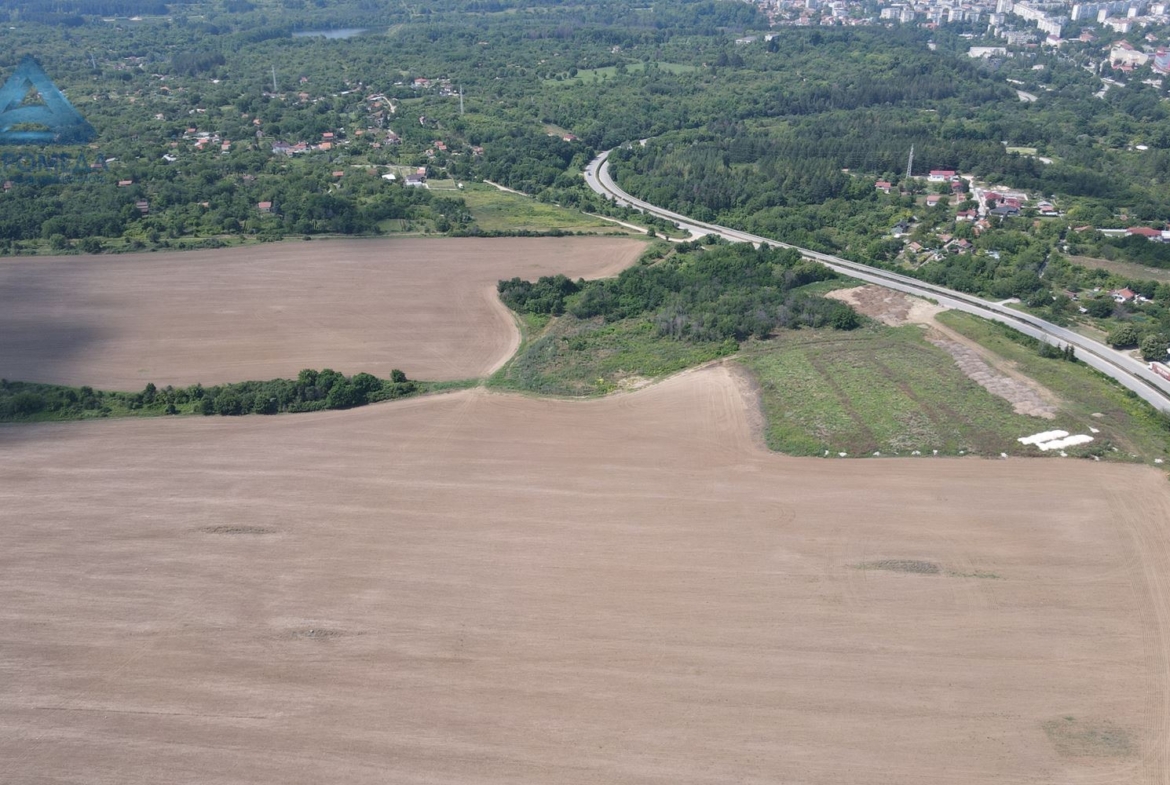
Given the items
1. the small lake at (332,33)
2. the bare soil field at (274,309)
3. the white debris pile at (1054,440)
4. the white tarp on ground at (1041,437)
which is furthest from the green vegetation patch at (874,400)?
the small lake at (332,33)

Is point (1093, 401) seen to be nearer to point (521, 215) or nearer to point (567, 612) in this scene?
point (567, 612)

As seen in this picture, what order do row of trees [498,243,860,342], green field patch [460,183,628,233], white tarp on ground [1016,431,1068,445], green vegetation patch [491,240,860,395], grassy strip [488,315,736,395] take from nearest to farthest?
white tarp on ground [1016,431,1068,445] → grassy strip [488,315,736,395] → green vegetation patch [491,240,860,395] → row of trees [498,243,860,342] → green field patch [460,183,628,233]

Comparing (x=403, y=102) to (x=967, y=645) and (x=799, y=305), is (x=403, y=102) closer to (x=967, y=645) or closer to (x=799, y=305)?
(x=799, y=305)

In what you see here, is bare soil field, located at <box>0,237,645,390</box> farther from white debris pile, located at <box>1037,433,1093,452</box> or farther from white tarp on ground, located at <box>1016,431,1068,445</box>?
white debris pile, located at <box>1037,433,1093,452</box>

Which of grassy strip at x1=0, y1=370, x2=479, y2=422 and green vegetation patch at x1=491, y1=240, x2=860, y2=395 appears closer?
grassy strip at x1=0, y1=370, x2=479, y2=422

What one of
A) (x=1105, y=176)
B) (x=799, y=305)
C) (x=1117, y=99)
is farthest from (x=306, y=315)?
(x=1117, y=99)

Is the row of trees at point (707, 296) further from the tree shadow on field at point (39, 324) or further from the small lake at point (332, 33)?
the small lake at point (332, 33)

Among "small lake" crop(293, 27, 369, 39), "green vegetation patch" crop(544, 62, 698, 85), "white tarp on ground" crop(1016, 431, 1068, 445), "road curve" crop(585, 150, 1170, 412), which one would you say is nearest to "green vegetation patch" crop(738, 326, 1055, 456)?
"white tarp on ground" crop(1016, 431, 1068, 445)

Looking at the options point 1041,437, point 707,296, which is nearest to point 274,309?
point 707,296
